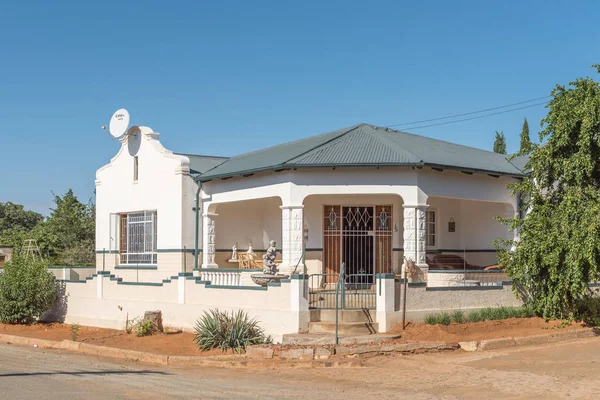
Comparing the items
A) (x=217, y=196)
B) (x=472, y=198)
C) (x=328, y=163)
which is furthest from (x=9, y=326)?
(x=472, y=198)

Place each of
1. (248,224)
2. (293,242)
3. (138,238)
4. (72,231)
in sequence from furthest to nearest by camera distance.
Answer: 1. (72,231)
2. (138,238)
3. (248,224)
4. (293,242)

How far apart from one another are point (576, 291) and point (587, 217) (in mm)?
1667

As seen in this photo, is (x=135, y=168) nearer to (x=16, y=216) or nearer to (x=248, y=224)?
(x=248, y=224)

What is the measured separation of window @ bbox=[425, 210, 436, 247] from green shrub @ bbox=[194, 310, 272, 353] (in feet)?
24.5

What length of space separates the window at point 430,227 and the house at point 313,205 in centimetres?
3

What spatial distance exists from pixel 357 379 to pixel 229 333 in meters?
4.19

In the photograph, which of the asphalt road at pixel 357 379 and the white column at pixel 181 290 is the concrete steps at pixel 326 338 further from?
the white column at pixel 181 290

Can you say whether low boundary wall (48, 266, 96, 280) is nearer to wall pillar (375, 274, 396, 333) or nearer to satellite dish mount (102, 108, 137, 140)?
satellite dish mount (102, 108, 137, 140)

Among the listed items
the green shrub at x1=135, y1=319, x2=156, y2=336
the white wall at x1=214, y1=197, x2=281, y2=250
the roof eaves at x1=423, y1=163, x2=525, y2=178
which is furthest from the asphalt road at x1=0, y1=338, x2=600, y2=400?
the white wall at x1=214, y1=197, x2=281, y2=250

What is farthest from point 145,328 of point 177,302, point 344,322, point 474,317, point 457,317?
point 474,317

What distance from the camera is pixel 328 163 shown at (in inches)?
727

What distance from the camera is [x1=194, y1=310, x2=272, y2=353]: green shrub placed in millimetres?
16062

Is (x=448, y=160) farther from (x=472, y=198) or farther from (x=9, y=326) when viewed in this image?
(x=9, y=326)

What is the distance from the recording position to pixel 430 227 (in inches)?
878
